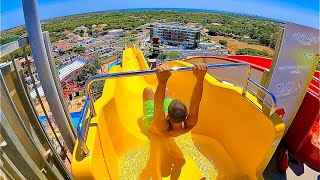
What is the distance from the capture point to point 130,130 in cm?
314

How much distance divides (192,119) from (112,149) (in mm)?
936

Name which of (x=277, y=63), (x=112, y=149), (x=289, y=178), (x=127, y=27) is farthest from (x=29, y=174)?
(x=127, y=27)

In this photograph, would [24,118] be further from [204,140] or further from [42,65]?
[204,140]

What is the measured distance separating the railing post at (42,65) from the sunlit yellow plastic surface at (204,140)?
0.38 m

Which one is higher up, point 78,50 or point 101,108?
point 101,108

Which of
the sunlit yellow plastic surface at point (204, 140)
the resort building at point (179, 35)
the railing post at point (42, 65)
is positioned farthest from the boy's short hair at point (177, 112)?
the resort building at point (179, 35)

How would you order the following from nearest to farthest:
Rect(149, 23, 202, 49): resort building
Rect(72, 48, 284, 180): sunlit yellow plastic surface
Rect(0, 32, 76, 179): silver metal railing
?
1. Rect(0, 32, 76, 179): silver metal railing
2. Rect(72, 48, 284, 180): sunlit yellow plastic surface
3. Rect(149, 23, 202, 49): resort building

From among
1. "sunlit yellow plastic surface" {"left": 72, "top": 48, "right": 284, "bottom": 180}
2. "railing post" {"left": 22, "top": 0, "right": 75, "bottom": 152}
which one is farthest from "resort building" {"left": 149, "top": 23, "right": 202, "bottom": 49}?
"railing post" {"left": 22, "top": 0, "right": 75, "bottom": 152}

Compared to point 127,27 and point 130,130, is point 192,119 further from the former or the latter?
point 127,27

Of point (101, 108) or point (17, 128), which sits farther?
point (101, 108)

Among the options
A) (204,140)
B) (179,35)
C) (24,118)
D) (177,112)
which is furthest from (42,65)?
(179,35)

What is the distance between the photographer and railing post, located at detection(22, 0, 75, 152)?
1794 mm

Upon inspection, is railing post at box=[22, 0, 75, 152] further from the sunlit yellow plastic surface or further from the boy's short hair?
the boy's short hair

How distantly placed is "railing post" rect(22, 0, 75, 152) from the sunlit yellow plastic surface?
0.38m
